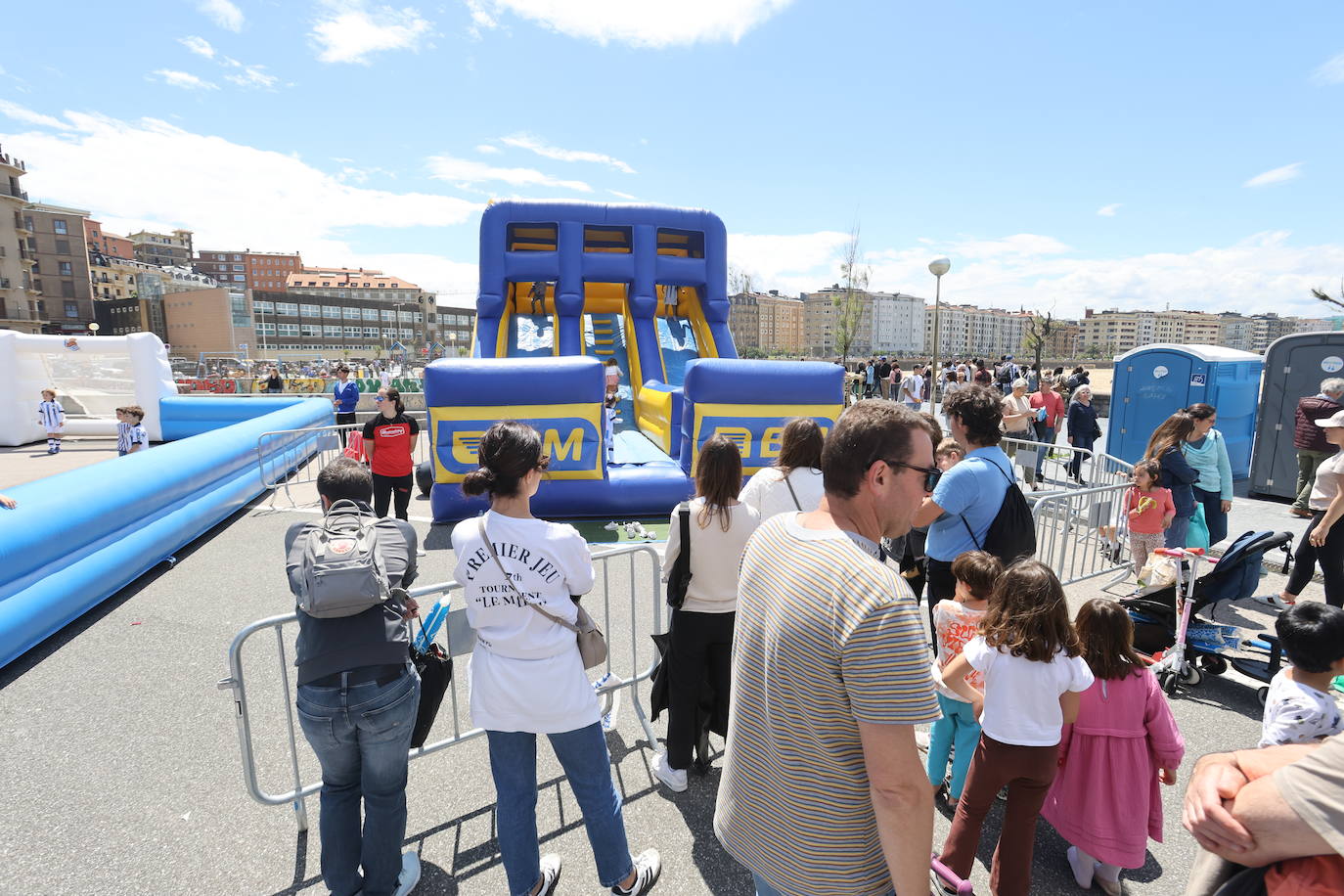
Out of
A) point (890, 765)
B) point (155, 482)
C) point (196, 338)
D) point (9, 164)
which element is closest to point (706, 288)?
point (155, 482)

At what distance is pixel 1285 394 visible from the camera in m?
9.59

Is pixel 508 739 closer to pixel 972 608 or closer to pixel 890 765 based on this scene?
pixel 890 765

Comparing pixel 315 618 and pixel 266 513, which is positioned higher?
pixel 315 618

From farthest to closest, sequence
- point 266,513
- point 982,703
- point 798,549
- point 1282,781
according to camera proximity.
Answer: point 266,513, point 982,703, point 798,549, point 1282,781

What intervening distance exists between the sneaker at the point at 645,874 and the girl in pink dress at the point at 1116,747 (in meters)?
1.70

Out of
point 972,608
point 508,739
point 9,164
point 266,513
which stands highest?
point 9,164

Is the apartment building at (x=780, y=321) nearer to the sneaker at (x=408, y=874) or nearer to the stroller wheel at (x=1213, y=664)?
the stroller wheel at (x=1213, y=664)

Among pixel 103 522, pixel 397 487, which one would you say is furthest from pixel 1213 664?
pixel 103 522

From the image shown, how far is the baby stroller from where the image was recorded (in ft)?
13.8

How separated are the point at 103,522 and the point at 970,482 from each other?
670 cm

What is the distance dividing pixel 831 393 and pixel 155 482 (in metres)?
7.22

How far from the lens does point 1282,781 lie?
1.15 metres

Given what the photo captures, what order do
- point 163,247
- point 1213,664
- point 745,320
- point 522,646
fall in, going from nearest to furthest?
point 522,646
point 1213,664
point 163,247
point 745,320

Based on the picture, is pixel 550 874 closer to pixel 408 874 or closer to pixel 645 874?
pixel 645 874
